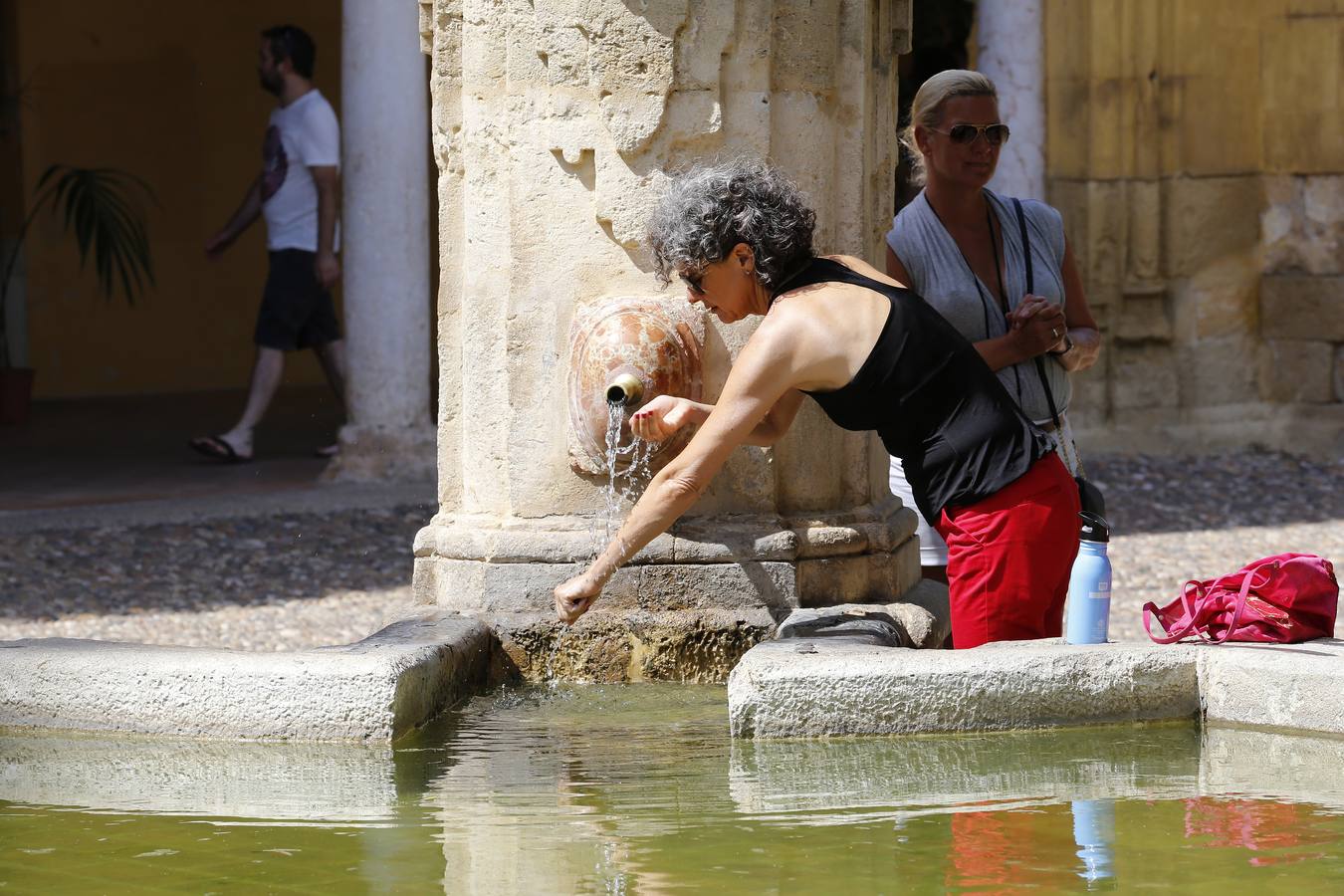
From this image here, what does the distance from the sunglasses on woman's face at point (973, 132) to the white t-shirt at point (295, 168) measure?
544 centimetres

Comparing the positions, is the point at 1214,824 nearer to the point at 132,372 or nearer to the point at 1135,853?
the point at 1135,853

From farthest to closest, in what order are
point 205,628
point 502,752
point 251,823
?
point 205,628 → point 502,752 → point 251,823

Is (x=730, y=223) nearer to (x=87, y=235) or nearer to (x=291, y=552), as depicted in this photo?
(x=291, y=552)

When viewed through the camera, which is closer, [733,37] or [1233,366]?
[733,37]

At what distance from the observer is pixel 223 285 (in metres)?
13.4

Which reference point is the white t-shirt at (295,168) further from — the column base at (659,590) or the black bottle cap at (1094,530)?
the black bottle cap at (1094,530)

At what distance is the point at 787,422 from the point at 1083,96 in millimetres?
7062

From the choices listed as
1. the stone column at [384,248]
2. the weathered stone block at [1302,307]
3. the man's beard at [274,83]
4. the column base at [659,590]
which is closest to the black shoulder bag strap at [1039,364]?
the column base at [659,590]

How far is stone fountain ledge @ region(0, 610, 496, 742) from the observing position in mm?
3992

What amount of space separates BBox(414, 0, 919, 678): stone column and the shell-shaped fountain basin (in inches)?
0.6

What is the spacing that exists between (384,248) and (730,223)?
223 inches

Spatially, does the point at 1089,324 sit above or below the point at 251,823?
above

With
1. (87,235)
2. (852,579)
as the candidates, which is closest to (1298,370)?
(87,235)

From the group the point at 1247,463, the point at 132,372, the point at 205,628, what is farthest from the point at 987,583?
the point at 132,372
